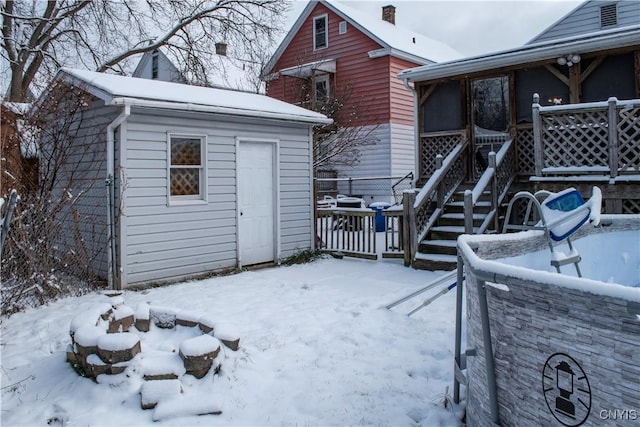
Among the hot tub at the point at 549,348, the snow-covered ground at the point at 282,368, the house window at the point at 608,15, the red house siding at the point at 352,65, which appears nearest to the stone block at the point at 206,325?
the snow-covered ground at the point at 282,368

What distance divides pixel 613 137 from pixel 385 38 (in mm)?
11234

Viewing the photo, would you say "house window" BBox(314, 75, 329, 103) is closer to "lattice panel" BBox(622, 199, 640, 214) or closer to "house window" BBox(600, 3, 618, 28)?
"house window" BBox(600, 3, 618, 28)

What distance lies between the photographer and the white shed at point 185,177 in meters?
7.26

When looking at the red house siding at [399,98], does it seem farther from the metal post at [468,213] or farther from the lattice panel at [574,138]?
the metal post at [468,213]

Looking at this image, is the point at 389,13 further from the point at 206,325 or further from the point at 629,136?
the point at 206,325

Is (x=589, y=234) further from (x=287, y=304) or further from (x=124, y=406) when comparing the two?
(x=124, y=406)

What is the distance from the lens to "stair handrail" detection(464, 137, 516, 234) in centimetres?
792

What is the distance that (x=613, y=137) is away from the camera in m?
7.37

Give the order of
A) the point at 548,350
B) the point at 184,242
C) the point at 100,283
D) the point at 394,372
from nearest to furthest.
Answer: the point at 548,350
the point at 394,372
the point at 100,283
the point at 184,242

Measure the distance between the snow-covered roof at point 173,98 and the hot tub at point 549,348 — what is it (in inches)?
221

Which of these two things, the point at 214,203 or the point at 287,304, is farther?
the point at 214,203

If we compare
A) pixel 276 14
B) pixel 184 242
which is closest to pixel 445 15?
pixel 276 14

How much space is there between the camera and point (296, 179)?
9680 millimetres

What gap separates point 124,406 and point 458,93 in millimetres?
9387
